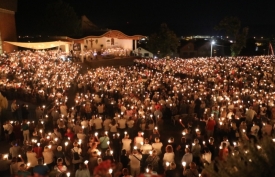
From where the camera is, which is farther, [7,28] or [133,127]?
[7,28]

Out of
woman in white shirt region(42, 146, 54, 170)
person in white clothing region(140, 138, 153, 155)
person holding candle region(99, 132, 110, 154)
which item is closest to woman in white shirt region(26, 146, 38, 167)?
woman in white shirt region(42, 146, 54, 170)

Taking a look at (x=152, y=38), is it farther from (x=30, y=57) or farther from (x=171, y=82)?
(x=171, y=82)

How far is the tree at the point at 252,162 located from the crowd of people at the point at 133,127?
11.5 inches

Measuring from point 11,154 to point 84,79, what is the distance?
11406 millimetres

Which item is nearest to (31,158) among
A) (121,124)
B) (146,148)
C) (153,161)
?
(146,148)

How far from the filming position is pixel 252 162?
12.7 feet

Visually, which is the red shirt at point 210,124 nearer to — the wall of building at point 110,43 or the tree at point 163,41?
the wall of building at point 110,43

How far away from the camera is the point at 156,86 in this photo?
18.2 meters

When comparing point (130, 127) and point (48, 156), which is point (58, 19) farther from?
point (48, 156)

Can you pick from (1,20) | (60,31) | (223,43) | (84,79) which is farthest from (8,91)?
(223,43)

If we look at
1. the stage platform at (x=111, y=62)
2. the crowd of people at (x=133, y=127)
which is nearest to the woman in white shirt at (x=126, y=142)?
the crowd of people at (x=133, y=127)

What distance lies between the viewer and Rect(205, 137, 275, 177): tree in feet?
12.6

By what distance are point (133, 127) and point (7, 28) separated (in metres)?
26.4

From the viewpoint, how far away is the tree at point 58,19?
4566 cm
